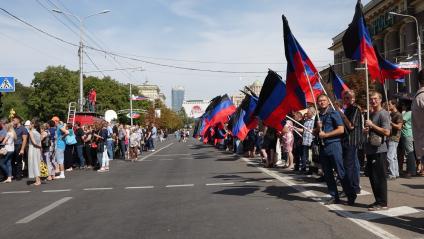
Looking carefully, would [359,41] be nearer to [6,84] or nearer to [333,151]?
[333,151]

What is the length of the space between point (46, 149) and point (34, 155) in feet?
4.77

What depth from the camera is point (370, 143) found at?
310 inches

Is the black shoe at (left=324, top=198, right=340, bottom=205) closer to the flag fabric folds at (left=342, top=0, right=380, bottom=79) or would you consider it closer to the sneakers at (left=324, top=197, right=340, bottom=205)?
the sneakers at (left=324, top=197, right=340, bottom=205)

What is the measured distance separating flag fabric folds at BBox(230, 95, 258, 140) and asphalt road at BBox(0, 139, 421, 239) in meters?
5.83

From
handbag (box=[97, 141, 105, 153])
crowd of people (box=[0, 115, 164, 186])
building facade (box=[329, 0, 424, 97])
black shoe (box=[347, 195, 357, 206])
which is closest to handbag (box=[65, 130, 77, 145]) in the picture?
crowd of people (box=[0, 115, 164, 186])

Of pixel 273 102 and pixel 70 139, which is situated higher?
pixel 273 102

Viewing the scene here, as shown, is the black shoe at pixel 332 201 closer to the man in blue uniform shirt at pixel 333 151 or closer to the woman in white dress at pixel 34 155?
the man in blue uniform shirt at pixel 333 151

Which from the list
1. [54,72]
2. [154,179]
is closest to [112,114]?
[154,179]

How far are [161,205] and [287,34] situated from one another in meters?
4.06

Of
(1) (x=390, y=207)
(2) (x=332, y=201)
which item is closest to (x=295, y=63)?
(2) (x=332, y=201)

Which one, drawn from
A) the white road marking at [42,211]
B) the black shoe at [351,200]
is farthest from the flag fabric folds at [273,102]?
the white road marking at [42,211]

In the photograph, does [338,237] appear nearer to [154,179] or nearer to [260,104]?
[260,104]

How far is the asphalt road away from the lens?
6633 millimetres

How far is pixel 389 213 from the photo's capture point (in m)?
7.46
